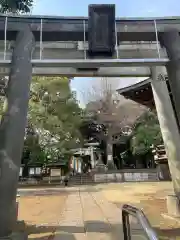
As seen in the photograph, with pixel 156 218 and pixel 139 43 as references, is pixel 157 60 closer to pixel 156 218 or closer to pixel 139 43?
pixel 139 43

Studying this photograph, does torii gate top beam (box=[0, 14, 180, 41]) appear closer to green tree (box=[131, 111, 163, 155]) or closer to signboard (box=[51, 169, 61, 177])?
signboard (box=[51, 169, 61, 177])

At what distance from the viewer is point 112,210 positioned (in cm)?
798

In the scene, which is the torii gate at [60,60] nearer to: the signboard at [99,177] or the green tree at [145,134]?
the signboard at [99,177]

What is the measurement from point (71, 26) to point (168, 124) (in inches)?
141

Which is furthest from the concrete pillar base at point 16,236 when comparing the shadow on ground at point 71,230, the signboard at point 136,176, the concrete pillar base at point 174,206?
the signboard at point 136,176

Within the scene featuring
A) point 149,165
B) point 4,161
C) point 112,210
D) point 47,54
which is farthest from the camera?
point 149,165

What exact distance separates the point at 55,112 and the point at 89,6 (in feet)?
60.5

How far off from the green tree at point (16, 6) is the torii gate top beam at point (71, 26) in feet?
4.63

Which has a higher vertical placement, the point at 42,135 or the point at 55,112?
the point at 55,112

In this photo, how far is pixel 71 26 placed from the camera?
18.2 ft

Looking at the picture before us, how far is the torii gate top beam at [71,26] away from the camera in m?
5.45

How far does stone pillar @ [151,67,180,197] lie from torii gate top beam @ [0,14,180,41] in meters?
1.67

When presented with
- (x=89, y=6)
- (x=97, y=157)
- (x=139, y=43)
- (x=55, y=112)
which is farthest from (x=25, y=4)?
(x=97, y=157)

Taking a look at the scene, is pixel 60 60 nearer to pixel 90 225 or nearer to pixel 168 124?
pixel 168 124
